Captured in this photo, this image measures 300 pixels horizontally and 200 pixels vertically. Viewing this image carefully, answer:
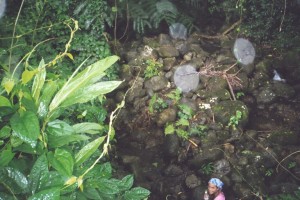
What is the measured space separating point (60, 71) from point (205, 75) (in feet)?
9.89

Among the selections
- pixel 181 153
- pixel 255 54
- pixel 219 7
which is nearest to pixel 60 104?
pixel 181 153

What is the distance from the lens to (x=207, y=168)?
168 inches

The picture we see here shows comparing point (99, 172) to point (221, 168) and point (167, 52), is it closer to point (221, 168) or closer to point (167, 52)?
point (221, 168)

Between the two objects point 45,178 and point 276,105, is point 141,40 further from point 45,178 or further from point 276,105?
point 45,178

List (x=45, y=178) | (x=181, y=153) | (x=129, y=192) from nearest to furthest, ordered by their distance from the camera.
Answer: (x=45, y=178) < (x=129, y=192) < (x=181, y=153)

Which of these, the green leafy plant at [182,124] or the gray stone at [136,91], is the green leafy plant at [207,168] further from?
the gray stone at [136,91]

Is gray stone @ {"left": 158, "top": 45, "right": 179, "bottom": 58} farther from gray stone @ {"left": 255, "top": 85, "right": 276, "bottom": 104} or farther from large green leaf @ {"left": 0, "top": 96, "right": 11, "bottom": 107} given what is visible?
large green leaf @ {"left": 0, "top": 96, "right": 11, "bottom": 107}

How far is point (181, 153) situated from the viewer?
447cm

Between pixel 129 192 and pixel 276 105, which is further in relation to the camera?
pixel 276 105

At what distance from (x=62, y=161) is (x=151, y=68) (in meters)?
4.39

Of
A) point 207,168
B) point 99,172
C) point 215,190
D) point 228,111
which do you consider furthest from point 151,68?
point 99,172

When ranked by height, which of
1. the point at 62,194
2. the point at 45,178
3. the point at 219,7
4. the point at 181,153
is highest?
the point at 45,178

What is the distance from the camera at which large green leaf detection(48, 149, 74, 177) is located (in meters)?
0.98

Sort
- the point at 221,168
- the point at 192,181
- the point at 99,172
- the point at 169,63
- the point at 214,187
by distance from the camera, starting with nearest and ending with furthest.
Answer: the point at 99,172, the point at 214,187, the point at 192,181, the point at 221,168, the point at 169,63
